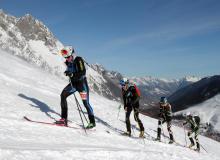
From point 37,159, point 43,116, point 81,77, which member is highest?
point 81,77

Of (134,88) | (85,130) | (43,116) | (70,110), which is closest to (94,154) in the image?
(85,130)

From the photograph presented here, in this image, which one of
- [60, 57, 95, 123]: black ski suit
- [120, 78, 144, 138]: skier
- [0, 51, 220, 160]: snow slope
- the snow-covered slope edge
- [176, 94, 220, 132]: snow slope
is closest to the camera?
[0, 51, 220, 160]: snow slope

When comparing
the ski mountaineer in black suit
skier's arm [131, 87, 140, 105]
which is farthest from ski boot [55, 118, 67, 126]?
skier's arm [131, 87, 140, 105]

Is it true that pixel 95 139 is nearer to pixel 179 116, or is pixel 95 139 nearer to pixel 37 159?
pixel 37 159

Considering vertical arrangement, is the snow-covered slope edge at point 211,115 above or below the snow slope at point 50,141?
above

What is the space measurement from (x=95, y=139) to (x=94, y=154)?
361 centimetres

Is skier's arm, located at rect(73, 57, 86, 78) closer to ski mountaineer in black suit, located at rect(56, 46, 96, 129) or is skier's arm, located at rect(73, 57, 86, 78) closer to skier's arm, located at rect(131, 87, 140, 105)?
ski mountaineer in black suit, located at rect(56, 46, 96, 129)

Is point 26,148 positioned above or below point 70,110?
below

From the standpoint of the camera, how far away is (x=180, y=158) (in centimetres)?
Result: 1325

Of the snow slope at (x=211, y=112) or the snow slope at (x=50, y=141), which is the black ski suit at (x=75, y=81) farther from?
the snow slope at (x=211, y=112)

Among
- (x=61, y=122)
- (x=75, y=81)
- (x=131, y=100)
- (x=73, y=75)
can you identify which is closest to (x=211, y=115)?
(x=131, y=100)

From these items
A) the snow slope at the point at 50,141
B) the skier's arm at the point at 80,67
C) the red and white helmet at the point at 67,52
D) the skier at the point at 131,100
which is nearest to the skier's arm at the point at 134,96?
the skier at the point at 131,100

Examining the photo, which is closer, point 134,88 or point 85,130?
point 85,130

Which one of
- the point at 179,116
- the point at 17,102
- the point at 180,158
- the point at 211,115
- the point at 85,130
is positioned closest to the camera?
the point at 180,158
